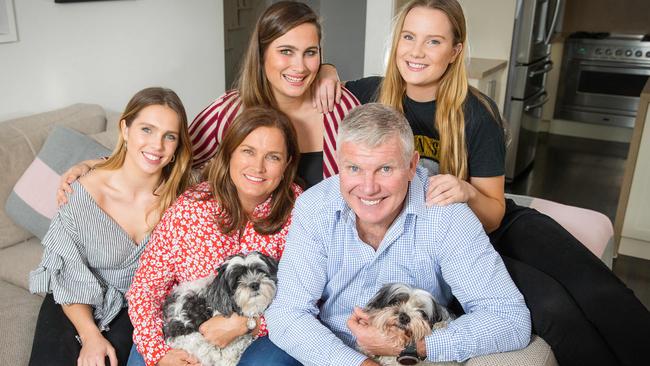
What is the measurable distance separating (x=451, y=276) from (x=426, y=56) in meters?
0.75

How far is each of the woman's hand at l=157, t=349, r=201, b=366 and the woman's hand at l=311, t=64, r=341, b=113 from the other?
1011 millimetres

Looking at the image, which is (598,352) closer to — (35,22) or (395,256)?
(395,256)

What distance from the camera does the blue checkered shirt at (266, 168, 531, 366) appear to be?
1502mm

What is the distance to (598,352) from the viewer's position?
1.61 meters

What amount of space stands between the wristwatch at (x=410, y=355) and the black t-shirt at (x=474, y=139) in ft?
2.15

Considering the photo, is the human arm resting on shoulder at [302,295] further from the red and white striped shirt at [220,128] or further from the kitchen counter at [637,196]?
the kitchen counter at [637,196]

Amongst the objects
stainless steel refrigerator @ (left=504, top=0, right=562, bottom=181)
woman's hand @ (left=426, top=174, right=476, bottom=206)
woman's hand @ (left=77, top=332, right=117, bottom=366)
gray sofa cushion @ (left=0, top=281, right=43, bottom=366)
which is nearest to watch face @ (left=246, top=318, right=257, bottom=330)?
woman's hand @ (left=77, top=332, right=117, bottom=366)

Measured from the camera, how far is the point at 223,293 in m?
1.63

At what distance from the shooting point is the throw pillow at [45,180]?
89.3 inches

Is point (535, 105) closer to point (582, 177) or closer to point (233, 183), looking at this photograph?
point (582, 177)

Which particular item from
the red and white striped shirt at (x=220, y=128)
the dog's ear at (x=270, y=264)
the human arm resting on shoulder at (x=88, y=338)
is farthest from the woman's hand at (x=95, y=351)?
the red and white striped shirt at (x=220, y=128)

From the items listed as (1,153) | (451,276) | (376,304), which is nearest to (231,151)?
(376,304)

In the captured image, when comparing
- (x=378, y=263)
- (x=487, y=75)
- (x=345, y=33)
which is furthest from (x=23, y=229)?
(x=345, y=33)

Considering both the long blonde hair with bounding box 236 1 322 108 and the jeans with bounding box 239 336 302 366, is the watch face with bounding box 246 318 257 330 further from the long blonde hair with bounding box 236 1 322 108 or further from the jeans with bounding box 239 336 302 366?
the long blonde hair with bounding box 236 1 322 108
